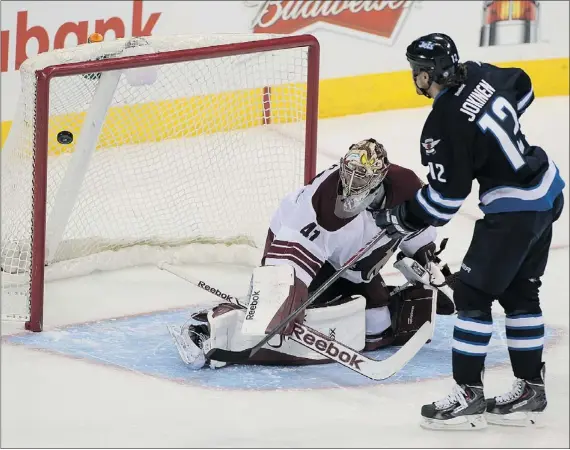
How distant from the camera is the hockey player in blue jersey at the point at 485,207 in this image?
137 inches

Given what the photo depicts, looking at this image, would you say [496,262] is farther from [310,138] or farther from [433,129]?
[310,138]

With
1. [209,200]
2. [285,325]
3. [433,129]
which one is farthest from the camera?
[209,200]

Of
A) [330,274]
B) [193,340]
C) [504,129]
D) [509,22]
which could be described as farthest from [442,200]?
[509,22]

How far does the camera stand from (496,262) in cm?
354

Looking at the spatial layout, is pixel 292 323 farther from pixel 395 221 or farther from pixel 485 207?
pixel 485 207

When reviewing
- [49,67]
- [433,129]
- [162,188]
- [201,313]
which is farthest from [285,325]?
[162,188]

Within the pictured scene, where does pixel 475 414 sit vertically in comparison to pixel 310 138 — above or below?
below

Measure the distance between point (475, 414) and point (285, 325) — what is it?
1.86 feet

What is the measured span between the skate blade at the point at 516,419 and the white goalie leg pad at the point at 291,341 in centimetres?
56

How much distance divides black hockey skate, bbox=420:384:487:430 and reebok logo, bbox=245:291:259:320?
21.8 inches

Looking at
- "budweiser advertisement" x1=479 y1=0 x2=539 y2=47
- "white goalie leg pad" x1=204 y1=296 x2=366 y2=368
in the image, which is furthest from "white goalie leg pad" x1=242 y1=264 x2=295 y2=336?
"budweiser advertisement" x1=479 y1=0 x2=539 y2=47

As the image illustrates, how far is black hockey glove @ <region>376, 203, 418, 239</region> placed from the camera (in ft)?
12.0

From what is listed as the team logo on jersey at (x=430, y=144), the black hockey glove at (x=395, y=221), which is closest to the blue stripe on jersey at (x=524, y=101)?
the team logo on jersey at (x=430, y=144)

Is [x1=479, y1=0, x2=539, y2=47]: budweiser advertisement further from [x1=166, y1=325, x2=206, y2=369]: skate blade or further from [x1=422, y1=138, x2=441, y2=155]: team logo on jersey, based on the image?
[x1=422, y1=138, x2=441, y2=155]: team logo on jersey
